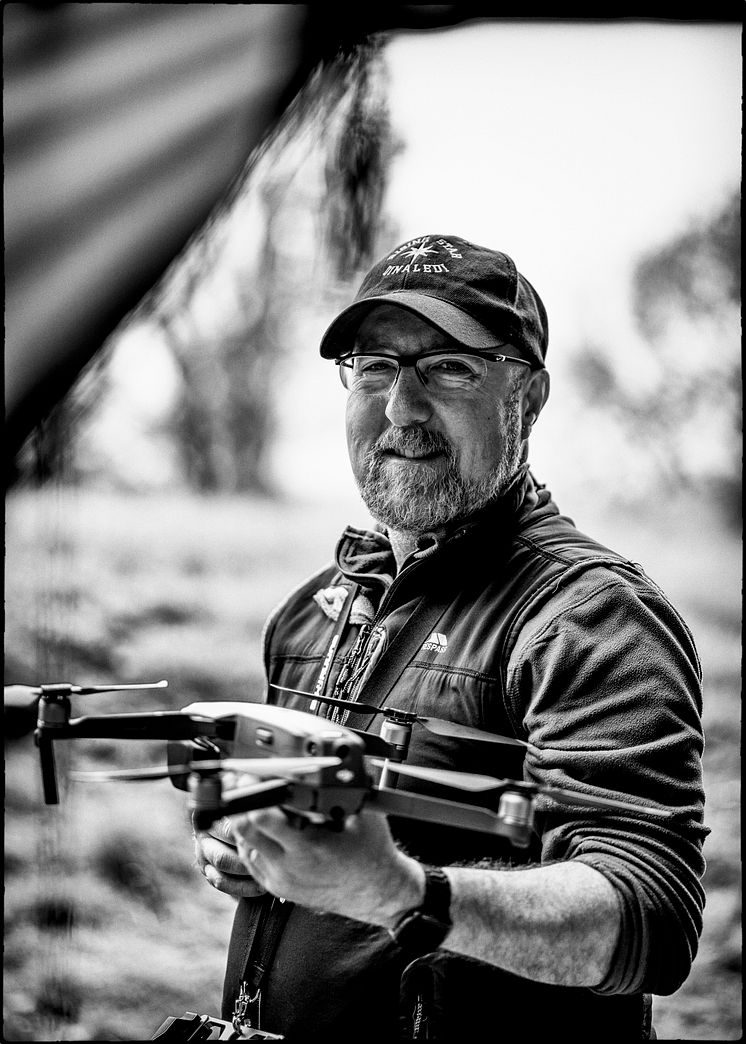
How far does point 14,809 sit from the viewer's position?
197 cm

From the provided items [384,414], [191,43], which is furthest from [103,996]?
[191,43]

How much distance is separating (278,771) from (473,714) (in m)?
0.45

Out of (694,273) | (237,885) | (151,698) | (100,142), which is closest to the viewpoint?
(237,885)

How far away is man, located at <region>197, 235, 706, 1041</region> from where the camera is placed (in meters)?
0.81

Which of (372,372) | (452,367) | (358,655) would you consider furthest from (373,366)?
(358,655)

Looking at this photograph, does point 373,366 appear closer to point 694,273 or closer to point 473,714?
point 473,714

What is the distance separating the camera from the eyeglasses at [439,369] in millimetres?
1200

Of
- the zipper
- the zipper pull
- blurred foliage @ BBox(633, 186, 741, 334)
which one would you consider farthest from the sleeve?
blurred foliage @ BBox(633, 186, 741, 334)

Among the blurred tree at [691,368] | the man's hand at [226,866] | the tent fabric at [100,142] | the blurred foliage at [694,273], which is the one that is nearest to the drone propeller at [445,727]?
the man's hand at [226,866]

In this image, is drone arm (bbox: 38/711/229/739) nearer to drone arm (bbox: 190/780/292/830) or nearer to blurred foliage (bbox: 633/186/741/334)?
drone arm (bbox: 190/780/292/830)

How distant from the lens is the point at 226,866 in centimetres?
115

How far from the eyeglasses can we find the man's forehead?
19mm

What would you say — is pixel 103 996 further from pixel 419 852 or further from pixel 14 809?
pixel 419 852

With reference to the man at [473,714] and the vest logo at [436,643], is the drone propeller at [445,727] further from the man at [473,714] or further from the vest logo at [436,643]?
the vest logo at [436,643]
